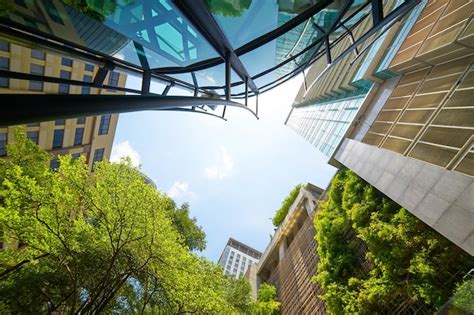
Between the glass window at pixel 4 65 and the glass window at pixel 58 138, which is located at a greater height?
the glass window at pixel 4 65

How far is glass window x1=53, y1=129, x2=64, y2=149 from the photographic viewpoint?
25516mm

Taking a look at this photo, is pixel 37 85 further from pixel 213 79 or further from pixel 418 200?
pixel 418 200

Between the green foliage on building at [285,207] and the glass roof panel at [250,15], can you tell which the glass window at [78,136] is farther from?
the glass roof panel at [250,15]

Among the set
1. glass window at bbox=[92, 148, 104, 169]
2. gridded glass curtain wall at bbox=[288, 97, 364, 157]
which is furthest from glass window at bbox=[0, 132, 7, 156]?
gridded glass curtain wall at bbox=[288, 97, 364, 157]

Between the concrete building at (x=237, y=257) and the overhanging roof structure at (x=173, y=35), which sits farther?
the concrete building at (x=237, y=257)

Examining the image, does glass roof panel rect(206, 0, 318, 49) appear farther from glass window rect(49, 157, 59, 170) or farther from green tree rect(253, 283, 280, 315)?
glass window rect(49, 157, 59, 170)

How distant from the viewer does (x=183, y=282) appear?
33.4ft

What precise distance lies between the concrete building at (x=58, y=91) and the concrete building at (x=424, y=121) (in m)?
18.0

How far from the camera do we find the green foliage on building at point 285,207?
35.3 metres

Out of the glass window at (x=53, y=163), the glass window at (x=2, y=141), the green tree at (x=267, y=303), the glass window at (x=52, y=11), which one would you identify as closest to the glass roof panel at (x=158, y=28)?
the glass window at (x=52, y=11)

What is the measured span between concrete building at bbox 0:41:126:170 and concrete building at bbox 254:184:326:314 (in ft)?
65.8

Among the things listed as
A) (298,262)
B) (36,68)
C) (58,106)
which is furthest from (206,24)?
(298,262)

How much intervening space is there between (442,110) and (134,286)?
53.0ft

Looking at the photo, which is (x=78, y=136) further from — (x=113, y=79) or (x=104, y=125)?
(x=113, y=79)
